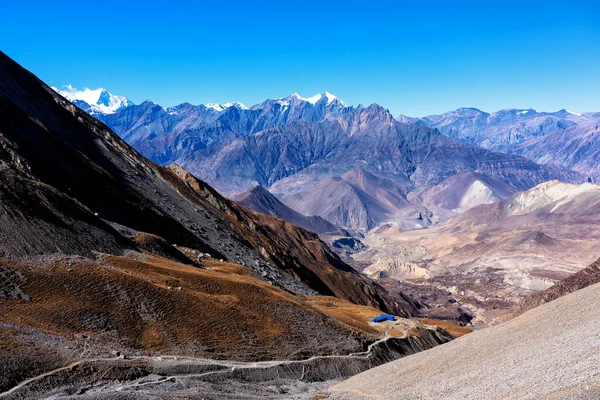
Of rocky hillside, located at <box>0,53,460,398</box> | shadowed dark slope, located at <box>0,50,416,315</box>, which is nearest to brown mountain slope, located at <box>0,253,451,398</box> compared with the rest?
rocky hillside, located at <box>0,53,460,398</box>

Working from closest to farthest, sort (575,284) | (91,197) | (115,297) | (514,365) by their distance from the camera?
(514,365), (115,297), (91,197), (575,284)

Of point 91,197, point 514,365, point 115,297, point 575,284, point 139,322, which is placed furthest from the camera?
point 575,284

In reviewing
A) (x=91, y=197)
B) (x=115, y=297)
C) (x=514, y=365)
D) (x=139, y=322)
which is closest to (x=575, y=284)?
(x=514, y=365)

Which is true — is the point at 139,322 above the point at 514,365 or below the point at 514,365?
above

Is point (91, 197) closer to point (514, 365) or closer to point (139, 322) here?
point (139, 322)

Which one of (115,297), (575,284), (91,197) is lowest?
(575,284)

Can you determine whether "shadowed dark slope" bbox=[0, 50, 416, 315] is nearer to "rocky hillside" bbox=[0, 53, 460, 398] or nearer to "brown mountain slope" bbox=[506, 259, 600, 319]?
"rocky hillside" bbox=[0, 53, 460, 398]

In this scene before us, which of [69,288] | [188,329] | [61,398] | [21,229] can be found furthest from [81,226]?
[61,398]

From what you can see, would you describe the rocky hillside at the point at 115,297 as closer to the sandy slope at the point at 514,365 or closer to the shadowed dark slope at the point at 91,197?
the shadowed dark slope at the point at 91,197

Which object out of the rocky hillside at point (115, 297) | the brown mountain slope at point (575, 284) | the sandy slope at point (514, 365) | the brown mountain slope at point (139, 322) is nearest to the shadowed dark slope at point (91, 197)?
the rocky hillside at point (115, 297)
